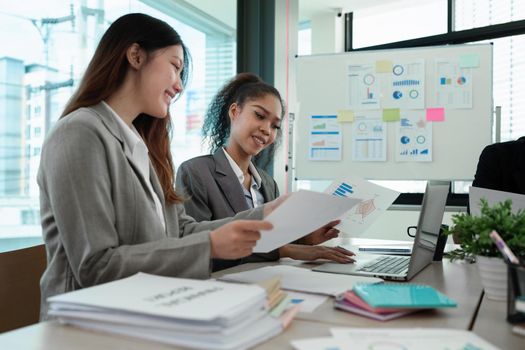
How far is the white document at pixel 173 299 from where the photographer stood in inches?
27.9

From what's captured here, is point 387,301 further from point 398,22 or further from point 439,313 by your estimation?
point 398,22

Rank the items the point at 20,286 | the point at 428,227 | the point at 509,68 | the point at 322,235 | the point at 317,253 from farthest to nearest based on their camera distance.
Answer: the point at 509,68
the point at 322,235
the point at 317,253
the point at 428,227
the point at 20,286

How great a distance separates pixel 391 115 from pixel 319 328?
8.62 ft

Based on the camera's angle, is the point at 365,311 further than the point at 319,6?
No

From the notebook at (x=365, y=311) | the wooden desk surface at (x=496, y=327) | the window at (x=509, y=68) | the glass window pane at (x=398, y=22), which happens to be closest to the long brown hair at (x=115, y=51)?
the notebook at (x=365, y=311)

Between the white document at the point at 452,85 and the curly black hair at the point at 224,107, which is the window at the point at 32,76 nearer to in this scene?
the curly black hair at the point at 224,107

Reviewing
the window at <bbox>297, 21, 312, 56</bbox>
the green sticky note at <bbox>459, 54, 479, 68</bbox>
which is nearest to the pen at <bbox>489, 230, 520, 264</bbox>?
the green sticky note at <bbox>459, 54, 479, 68</bbox>

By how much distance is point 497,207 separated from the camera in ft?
3.53

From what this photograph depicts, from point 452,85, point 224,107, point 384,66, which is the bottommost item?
point 224,107

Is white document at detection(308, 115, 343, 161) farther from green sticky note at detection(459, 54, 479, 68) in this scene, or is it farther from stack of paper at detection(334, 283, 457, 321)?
stack of paper at detection(334, 283, 457, 321)

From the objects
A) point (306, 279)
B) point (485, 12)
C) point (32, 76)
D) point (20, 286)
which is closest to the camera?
point (306, 279)

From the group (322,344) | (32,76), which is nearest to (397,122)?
(32,76)

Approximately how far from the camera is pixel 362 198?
5.16 feet

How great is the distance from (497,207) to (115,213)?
83cm
